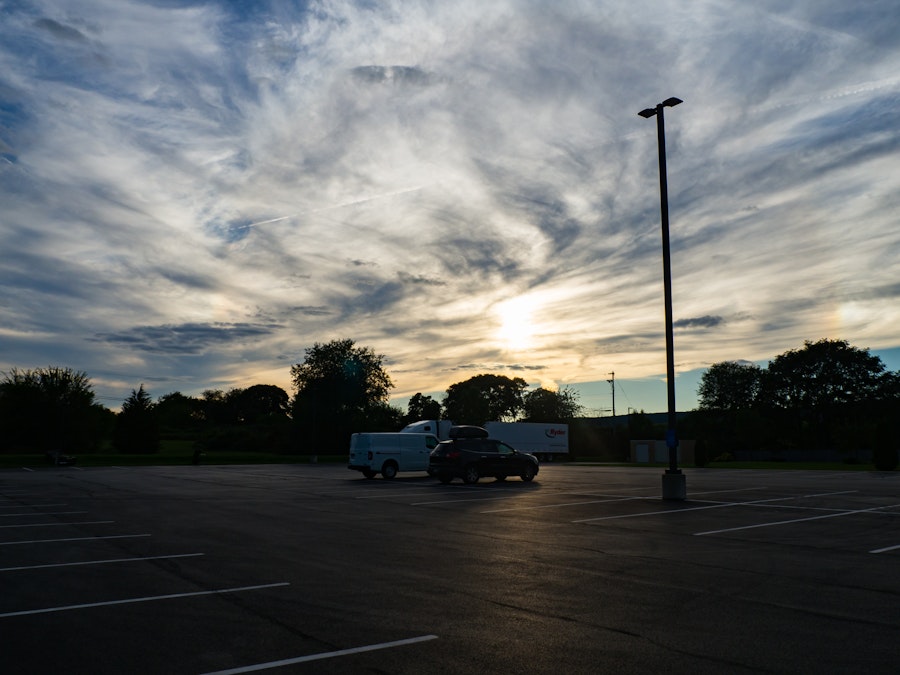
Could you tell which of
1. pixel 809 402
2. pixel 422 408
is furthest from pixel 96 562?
pixel 422 408

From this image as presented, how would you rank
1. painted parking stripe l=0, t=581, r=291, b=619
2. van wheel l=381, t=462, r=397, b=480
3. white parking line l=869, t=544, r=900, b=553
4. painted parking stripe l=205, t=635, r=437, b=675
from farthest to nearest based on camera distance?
1. van wheel l=381, t=462, r=397, b=480
2. white parking line l=869, t=544, r=900, b=553
3. painted parking stripe l=0, t=581, r=291, b=619
4. painted parking stripe l=205, t=635, r=437, b=675

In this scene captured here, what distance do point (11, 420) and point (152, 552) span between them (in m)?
60.0

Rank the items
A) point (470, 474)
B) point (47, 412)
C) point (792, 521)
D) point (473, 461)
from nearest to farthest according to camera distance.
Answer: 1. point (792, 521)
2. point (470, 474)
3. point (473, 461)
4. point (47, 412)

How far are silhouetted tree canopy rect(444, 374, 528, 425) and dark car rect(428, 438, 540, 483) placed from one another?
94.6 meters

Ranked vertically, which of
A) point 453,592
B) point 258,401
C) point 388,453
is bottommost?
point 453,592

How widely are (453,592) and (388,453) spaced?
24806mm

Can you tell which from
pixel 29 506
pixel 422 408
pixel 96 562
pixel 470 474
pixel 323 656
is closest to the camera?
pixel 323 656

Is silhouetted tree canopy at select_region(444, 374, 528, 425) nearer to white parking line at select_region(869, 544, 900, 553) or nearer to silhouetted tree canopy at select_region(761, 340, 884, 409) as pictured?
silhouetted tree canopy at select_region(761, 340, 884, 409)

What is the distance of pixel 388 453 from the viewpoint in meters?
32.2

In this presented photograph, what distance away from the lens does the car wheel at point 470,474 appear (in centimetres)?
2692

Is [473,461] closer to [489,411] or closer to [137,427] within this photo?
[137,427]

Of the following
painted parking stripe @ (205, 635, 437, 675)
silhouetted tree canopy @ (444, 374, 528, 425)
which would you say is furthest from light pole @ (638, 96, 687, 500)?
silhouetted tree canopy @ (444, 374, 528, 425)

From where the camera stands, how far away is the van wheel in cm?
3200

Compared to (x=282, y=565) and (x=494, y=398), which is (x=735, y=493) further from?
(x=494, y=398)
